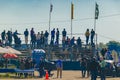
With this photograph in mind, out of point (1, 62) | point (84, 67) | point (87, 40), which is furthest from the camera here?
point (87, 40)

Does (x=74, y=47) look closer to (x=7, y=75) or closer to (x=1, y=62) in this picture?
(x=1, y=62)

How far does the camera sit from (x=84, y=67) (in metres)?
39.4

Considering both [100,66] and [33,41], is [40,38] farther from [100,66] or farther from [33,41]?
[100,66]

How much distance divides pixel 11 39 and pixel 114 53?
38.7 ft

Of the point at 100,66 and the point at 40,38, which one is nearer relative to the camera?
the point at 100,66

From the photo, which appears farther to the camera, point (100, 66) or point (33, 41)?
point (33, 41)

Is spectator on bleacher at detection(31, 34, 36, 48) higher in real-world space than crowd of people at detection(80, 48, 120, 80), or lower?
higher

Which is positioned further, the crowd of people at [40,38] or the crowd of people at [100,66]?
the crowd of people at [40,38]

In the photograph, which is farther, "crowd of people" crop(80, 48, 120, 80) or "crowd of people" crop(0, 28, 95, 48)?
"crowd of people" crop(0, 28, 95, 48)

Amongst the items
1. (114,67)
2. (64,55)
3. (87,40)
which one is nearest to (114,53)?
(87,40)

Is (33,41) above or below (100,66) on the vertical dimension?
above

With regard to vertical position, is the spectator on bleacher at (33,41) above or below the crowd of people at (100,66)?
above

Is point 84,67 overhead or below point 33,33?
below

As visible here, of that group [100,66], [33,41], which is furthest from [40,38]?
[100,66]
